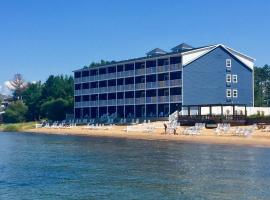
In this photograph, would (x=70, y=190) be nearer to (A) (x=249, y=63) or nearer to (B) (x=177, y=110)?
(B) (x=177, y=110)

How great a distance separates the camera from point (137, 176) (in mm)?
24797

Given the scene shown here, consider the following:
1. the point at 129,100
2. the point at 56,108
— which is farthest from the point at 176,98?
the point at 56,108

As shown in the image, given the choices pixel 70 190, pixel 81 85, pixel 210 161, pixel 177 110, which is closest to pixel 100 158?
pixel 210 161

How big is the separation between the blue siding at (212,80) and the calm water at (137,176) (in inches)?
1487

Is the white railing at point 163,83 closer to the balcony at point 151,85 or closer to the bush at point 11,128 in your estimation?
the balcony at point 151,85

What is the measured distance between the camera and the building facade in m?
75.0

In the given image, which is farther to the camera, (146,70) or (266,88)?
(266,88)

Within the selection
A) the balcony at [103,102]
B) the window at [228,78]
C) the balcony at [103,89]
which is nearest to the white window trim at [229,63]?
the window at [228,78]

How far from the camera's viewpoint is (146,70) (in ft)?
265

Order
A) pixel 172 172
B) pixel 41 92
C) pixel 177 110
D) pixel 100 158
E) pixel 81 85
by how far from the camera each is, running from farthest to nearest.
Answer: pixel 41 92 < pixel 81 85 < pixel 177 110 < pixel 100 158 < pixel 172 172

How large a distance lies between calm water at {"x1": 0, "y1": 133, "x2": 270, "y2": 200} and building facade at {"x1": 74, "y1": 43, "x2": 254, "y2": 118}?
38.1 m

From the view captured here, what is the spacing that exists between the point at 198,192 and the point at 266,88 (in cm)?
Answer: 9106

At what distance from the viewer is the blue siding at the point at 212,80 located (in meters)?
74.8

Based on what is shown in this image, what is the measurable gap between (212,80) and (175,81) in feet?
18.9
